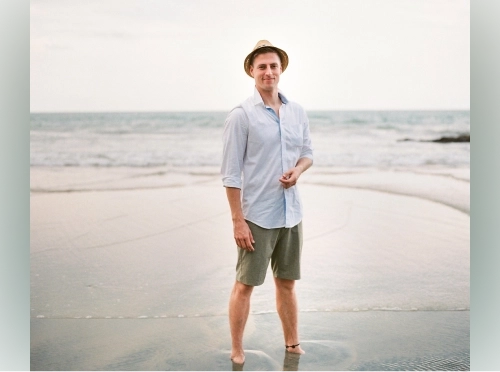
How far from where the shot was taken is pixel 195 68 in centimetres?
1638

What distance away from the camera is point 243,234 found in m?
2.68

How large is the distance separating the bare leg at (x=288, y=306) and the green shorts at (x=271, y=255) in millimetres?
47

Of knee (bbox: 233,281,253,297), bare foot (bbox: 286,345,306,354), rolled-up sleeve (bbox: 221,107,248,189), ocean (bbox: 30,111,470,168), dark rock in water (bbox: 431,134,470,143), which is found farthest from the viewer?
dark rock in water (bbox: 431,134,470,143)

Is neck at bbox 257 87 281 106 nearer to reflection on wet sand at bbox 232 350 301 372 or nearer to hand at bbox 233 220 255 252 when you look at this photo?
hand at bbox 233 220 255 252

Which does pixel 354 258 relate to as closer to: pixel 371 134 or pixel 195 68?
pixel 371 134

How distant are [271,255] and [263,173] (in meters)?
0.33

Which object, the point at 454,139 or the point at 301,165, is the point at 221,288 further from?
the point at 454,139

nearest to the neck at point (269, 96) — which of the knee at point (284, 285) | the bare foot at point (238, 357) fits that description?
the knee at point (284, 285)

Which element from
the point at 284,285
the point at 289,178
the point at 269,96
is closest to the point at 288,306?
the point at 284,285

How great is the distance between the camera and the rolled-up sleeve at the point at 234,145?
2652 mm

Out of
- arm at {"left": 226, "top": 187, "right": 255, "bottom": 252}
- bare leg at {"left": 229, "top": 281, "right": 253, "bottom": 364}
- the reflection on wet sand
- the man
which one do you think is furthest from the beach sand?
arm at {"left": 226, "top": 187, "right": 255, "bottom": 252}

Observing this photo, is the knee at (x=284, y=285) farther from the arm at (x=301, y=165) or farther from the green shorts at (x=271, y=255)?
the arm at (x=301, y=165)

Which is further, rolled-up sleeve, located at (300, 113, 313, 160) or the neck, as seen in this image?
rolled-up sleeve, located at (300, 113, 313, 160)

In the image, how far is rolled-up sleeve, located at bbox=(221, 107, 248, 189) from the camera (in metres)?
2.65
